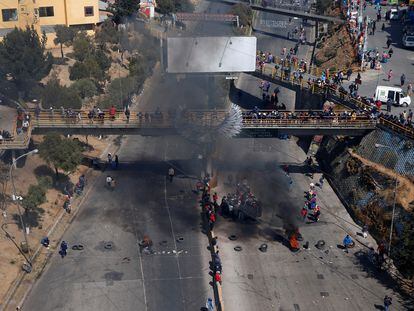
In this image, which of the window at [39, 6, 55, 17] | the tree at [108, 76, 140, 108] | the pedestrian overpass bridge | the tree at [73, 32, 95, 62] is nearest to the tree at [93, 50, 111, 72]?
the tree at [73, 32, 95, 62]

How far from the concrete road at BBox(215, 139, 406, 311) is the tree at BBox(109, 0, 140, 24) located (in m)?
39.0

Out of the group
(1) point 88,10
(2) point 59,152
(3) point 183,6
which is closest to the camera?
(2) point 59,152

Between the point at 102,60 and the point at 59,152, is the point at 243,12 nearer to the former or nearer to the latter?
the point at 102,60

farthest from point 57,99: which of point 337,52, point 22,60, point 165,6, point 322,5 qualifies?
point 322,5

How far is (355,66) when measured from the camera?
2477 inches

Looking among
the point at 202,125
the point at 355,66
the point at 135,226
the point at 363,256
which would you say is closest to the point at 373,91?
the point at 355,66

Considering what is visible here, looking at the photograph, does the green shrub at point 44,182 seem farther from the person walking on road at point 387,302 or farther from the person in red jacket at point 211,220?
the person walking on road at point 387,302

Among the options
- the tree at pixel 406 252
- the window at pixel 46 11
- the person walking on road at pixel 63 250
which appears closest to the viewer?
the tree at pixel 406 252

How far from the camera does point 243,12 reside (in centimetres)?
8381

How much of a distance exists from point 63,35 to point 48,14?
4.46m

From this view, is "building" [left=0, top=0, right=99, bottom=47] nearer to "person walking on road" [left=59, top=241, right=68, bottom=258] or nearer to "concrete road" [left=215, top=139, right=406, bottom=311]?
"concrete road" [left=215, top=139, right=406, bottom=311]

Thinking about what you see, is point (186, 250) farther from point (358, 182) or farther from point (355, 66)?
point (355, 66)

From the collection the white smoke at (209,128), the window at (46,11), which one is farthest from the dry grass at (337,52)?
the window at (46,11)

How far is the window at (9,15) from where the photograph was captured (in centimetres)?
6619
